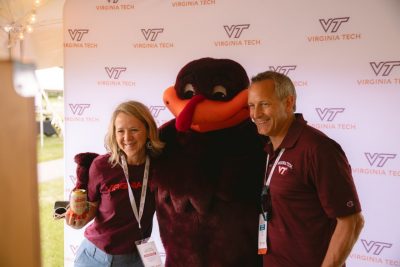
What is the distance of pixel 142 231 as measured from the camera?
6.07ft

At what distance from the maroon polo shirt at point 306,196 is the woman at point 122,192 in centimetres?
62

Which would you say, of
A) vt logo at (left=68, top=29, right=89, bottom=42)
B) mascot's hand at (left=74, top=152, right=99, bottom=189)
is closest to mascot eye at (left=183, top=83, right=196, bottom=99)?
mascot's hand at (left=74, top=152, right=99, bottom=189)

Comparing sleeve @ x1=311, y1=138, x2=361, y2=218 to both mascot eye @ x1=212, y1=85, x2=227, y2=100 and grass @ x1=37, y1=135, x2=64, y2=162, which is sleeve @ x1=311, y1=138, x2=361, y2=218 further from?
grass @ x1=37, y1=135, x2=64, y2=162

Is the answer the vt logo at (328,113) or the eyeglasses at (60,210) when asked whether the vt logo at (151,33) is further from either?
the eyeglasses at (60,210)

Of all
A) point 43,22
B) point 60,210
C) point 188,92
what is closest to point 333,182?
point 188,92

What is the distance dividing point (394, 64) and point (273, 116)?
1570 millimetres

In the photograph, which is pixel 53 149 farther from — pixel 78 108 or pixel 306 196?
pixel 306 196

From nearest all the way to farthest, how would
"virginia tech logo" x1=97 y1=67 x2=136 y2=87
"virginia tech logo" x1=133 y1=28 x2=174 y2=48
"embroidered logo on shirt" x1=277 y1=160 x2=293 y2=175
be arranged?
"embroidered logo on shirt" x1=277 y1=160 x2=293 y2=175, "virginia tech logo" x1=133 y1=28 x2=174 y2=48, "virginia tech logo" x1=97 y1=67 x2=136 y2=87

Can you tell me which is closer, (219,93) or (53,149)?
(219,93)

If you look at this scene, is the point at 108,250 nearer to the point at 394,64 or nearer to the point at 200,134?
the point at 200,134

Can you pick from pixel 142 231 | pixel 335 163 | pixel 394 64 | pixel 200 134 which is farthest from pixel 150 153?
pixel 394 64

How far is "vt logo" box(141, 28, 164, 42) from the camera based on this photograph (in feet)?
10.7

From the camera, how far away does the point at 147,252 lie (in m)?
1.83

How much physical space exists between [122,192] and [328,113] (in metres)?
1.75
